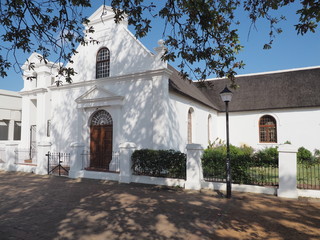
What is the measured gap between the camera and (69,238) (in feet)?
16.6

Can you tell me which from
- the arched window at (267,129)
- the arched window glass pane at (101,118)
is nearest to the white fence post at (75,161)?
the arched window glass pane at (101,118)

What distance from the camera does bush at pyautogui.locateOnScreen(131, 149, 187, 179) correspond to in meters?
10.1

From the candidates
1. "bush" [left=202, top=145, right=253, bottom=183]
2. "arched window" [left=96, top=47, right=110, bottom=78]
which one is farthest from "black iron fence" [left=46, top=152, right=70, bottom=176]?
"bush" [left=202, top=145, right=253, bottom=183]

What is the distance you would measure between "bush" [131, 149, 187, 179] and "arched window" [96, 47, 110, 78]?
6256 mm

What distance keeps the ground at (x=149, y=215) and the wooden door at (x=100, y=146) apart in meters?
4.41

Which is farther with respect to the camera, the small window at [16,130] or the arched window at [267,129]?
the small window at [16,130]

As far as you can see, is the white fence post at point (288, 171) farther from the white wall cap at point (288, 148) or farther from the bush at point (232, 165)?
the bush at point (232, 165)

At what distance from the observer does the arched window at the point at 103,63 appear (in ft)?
48.7

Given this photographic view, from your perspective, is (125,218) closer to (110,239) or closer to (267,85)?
(110,239)

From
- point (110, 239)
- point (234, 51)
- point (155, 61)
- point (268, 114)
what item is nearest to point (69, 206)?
point (110, 239)

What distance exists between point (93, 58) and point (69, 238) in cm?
1214

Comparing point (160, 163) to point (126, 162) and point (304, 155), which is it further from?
point (304, 155)

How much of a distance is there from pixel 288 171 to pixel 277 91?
1529 centimetres

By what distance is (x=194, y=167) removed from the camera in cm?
958
